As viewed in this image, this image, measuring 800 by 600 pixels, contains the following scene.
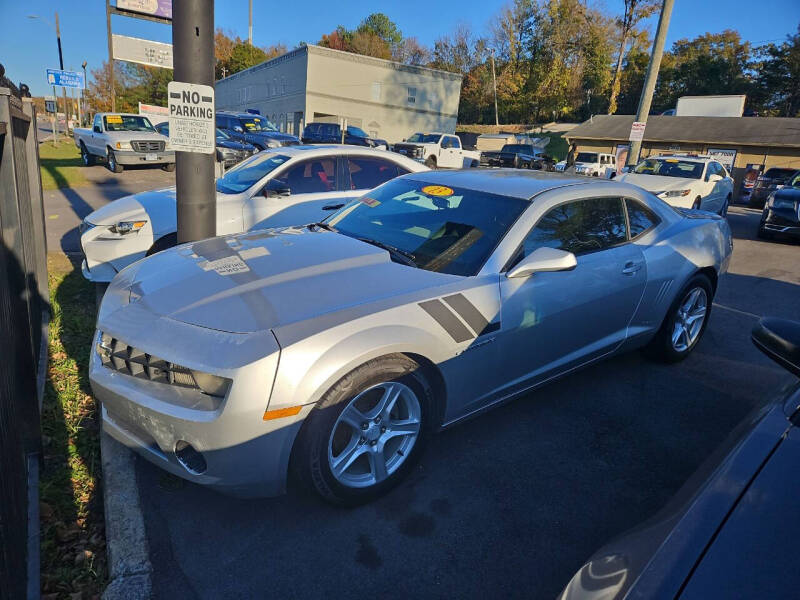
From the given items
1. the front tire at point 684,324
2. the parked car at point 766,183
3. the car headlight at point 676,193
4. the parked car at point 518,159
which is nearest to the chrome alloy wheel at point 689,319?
the front tire at point 684,324

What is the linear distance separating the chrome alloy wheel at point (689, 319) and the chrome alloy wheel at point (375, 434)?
2850 mm

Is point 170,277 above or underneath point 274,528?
above

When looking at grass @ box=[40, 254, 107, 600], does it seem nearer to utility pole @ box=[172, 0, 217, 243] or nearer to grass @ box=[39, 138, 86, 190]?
utility pole @ box=[172, 0, 217, 243]

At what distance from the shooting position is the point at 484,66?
62125mm

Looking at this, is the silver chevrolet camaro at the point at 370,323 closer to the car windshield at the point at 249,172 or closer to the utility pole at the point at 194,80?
the utility pole at the point at 194,80

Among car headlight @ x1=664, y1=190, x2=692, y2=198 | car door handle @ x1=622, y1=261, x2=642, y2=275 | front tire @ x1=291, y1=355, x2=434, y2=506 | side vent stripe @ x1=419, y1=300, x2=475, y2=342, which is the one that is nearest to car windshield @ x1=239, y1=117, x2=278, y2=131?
car headlight @ x1=664, y1=190, x2=692, y2=198

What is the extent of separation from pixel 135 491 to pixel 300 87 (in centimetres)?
3895

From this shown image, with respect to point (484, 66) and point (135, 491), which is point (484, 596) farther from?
point (484, 66)

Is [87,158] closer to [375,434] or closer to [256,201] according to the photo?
[256,201]

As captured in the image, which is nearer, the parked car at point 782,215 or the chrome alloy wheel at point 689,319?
the chrome alloy wheel at point 689,319

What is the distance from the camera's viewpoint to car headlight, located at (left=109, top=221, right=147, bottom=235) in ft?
17.1

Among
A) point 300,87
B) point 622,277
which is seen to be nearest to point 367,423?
point 622,277

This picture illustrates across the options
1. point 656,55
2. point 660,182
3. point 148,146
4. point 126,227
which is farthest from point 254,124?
point 126,227

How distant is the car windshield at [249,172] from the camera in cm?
596
